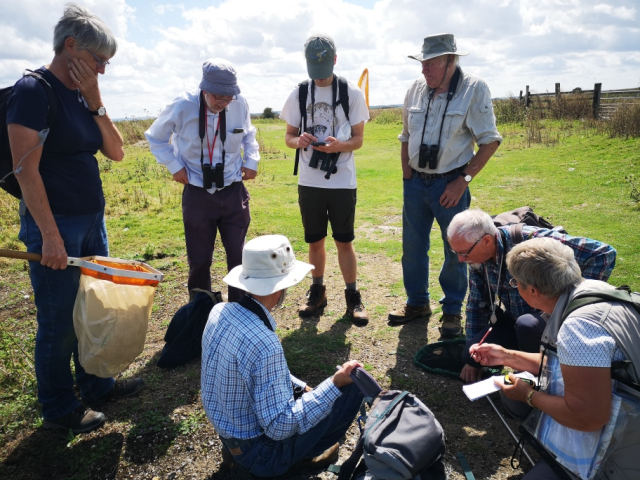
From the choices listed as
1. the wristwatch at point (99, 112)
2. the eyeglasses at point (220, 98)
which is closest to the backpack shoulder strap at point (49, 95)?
the wristwatch at point (99, 112)

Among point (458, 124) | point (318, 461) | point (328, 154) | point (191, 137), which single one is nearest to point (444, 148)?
point (458, 124)

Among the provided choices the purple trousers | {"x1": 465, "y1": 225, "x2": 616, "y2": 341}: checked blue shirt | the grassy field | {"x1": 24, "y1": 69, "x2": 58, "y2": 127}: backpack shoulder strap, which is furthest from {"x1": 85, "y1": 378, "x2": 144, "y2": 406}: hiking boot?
{"x1": 465, "y1": 225, "x2": 616, "y2": 341}: checked blue shirt

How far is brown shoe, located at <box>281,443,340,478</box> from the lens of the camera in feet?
8.87

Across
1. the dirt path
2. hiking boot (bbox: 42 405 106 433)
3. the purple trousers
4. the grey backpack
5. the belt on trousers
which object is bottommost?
the dirt path

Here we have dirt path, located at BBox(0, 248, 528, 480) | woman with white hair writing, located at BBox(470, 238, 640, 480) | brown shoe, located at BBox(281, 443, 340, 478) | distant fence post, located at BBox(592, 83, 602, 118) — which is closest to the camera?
woman with white hair writing, located at BBox(470, 238, 640, 480)

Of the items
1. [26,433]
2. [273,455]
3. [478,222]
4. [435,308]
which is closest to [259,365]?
[273,455]

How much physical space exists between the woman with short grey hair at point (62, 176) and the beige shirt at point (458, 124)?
2474 mm

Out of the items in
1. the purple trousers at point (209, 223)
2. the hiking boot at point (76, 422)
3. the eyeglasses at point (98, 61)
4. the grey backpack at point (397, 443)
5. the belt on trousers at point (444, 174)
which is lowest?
the hiking boot at point (76, 422)

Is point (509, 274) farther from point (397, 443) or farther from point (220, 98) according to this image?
point (220, 98)

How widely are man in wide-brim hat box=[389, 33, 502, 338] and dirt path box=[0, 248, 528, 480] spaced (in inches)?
24.8

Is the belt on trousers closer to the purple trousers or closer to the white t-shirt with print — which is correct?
the white t-shirt with print

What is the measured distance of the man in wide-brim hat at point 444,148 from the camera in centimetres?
399

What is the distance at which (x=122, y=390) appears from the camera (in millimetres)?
3479

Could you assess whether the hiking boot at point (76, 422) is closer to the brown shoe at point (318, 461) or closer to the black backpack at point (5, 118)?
the brown shoe at point (318, 461)
